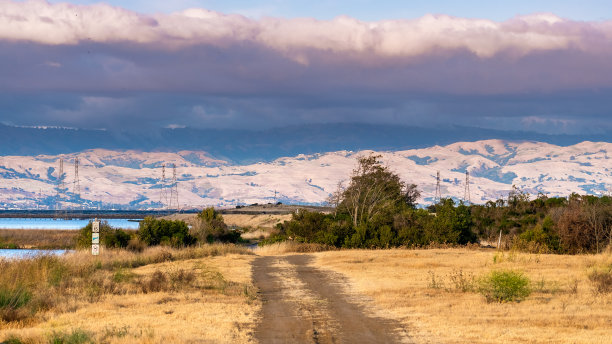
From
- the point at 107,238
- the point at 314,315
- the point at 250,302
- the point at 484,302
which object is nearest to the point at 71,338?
the point at 314,315

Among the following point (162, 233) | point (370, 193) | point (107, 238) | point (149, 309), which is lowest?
point (149, 309)

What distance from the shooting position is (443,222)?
195 feet

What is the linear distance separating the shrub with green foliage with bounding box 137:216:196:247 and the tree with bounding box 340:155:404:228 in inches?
587

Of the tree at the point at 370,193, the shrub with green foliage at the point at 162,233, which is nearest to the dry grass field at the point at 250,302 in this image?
the shrub with green foliage at the point at 162,233

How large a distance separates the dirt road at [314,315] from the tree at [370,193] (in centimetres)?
3149

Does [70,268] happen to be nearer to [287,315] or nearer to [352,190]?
[287,315]

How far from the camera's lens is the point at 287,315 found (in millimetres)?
23094

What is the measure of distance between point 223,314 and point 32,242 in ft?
280

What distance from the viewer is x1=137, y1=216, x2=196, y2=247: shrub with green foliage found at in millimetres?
58191

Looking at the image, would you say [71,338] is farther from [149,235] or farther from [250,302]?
[149,235]

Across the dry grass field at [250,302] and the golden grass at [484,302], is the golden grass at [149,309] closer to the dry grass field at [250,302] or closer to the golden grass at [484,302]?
the dry grass field at [250,302]

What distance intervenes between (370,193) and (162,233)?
72.6ft

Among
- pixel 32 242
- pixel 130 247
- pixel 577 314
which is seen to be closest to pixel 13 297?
pixel 577 314

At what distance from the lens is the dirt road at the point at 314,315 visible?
763 inches
